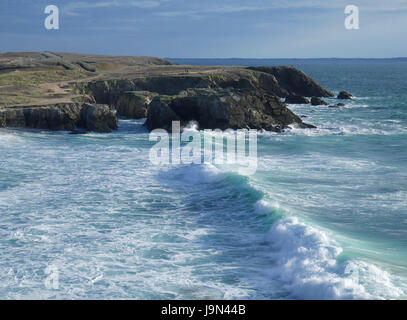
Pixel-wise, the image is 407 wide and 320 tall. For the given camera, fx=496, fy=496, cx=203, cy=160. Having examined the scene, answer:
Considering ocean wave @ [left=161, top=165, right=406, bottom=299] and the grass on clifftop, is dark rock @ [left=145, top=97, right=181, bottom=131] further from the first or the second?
ocean wave @ [left=161, top=165, right=406, bottom=299]

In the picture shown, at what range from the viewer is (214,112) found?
36688 mm

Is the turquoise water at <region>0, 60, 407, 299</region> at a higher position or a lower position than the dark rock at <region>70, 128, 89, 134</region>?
lower

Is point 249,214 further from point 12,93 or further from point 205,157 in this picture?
point 12,93

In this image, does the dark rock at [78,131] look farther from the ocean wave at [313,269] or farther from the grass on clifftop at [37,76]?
the ocean wave at [313,269]

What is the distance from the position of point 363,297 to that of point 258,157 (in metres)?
17.4

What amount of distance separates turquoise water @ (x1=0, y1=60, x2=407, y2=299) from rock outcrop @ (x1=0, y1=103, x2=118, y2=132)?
6201 millimetres

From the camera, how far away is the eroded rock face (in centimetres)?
3647

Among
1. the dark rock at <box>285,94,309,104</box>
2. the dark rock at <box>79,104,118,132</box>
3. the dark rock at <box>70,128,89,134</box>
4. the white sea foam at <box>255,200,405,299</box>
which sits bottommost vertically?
the white sea foam at <box>255,200,405,299</box>

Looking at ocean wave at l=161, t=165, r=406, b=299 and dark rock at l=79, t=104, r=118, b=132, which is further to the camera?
dark rock at l=79, t=104, r=118, b=132

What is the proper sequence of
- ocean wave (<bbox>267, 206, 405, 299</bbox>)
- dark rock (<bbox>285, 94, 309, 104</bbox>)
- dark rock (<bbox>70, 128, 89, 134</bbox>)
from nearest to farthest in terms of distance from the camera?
ocean wave (<bbox>267, 206, 405, 299</bbox>), dark rock (<bbox>70, 128, 89, 134</bbox>), dark rock (<bbox>285, 94, 309, 104</bbox>)

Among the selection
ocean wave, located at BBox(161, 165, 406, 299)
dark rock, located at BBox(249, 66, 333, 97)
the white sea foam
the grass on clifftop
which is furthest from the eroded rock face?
dark rock, located at BBox(249, 66, 333, 97)

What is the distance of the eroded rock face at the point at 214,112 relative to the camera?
120 feet

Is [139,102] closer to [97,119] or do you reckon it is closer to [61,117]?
[97,119]
